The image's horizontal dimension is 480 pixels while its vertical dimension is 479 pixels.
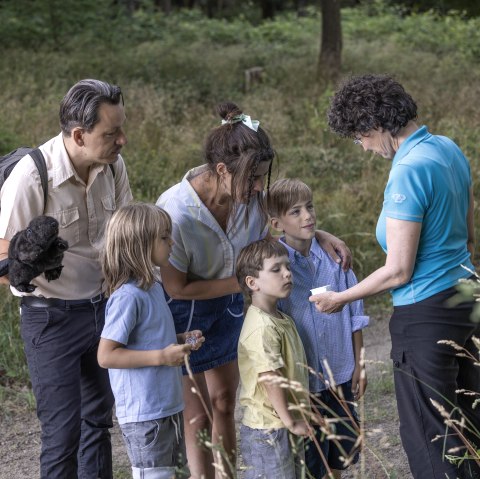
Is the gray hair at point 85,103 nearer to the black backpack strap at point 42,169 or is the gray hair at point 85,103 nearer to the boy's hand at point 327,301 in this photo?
the black backpack strap at point 42,169

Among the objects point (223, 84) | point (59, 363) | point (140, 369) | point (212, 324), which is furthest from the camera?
point (223, 84)

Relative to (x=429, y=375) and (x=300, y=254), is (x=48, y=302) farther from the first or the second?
(x=429, y=375)

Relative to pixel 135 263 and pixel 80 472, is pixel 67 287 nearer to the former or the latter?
pixel 135 263

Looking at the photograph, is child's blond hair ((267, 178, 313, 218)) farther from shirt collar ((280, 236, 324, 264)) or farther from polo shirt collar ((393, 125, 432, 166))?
polo shirt collar ((393, 125, 432, 166))

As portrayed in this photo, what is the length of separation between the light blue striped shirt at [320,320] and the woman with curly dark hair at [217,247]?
0.29ft

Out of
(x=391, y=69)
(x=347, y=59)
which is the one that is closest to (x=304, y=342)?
(x=391, y=69)

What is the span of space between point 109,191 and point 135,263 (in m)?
0.51

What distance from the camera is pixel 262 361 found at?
11.6 feet

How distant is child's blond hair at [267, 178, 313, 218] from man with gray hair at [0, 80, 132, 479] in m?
0.70

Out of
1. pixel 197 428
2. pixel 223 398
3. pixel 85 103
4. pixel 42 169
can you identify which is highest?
pixel 85 103

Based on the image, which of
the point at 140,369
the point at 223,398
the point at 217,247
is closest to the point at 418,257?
the point at 217,247

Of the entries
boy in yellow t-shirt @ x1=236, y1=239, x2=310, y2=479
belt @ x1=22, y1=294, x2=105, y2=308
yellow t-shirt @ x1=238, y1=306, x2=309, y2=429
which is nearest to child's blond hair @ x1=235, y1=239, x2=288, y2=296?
boy in yellow t-shirt @ x1=236, y1=239, x2=310, y2=479

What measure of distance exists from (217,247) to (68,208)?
69 cm

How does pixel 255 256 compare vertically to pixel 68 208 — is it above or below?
below
